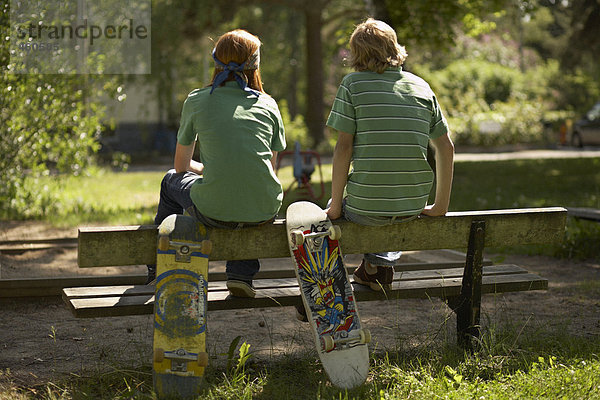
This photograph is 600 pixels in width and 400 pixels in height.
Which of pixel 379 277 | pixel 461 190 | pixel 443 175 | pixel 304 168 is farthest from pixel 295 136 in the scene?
pixel 443 175

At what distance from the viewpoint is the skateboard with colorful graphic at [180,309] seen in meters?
3.42

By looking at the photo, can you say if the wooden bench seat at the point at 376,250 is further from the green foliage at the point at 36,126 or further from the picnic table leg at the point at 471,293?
the green foliage at the point at 36,126

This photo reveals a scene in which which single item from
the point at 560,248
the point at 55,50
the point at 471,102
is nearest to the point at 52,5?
the point at 55,50

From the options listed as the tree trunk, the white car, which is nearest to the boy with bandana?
the tree trunk

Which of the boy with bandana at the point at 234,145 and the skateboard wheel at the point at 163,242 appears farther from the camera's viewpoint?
the boy with bandana at the point at 234,145

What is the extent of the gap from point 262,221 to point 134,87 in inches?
842

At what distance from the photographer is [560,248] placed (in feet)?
24.8

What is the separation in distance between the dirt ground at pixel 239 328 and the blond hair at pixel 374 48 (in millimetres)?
1328

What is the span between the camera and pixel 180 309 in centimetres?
348

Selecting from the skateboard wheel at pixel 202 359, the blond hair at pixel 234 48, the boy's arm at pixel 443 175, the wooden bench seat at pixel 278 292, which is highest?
the blond hair at pixel 234 48

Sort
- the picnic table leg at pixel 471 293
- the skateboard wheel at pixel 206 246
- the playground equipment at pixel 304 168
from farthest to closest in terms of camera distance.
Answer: the playground equipment at pixel 304 168 → the picnic table leg at pixel 471 293 → the skateboard wheel at pixel 206 246

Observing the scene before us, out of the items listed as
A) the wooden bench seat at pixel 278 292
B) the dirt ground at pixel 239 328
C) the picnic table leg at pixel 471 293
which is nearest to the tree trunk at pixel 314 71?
the dirt ground at pixel 239 328

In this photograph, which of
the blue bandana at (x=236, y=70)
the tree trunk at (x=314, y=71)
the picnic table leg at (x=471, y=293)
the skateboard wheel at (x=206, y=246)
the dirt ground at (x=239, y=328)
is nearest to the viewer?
the skateboard wheel at (x=206, y=246)

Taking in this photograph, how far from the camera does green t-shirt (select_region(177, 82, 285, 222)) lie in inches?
143
